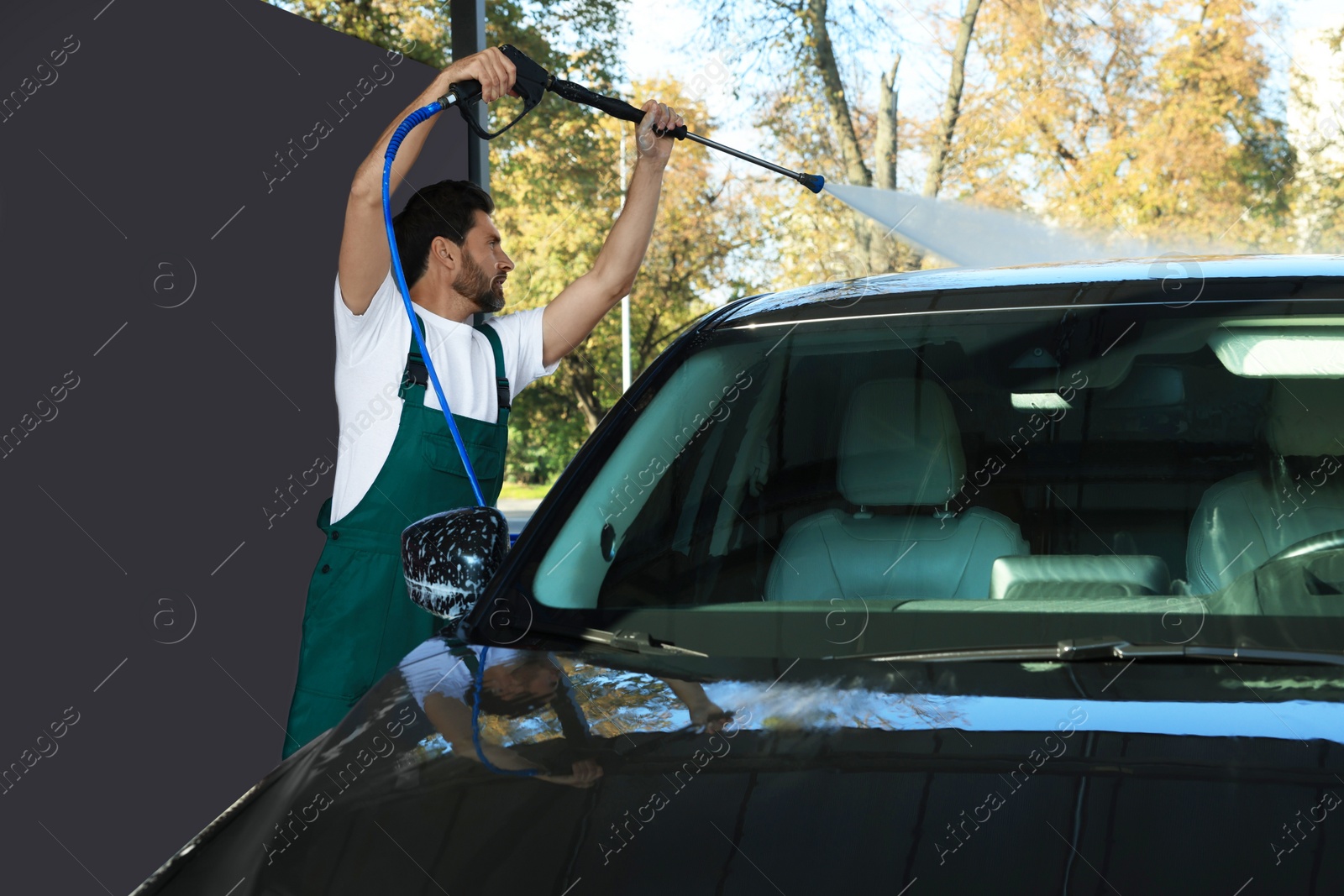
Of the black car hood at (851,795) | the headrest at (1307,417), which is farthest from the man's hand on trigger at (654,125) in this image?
the black car hood at (851,795)

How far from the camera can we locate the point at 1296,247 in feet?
58.6

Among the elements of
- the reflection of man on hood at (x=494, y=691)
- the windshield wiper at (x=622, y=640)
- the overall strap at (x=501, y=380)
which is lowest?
the windshield wiper at (x=622, y=640)

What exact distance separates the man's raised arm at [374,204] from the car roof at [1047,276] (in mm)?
862

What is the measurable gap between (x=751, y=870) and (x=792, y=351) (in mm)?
1237

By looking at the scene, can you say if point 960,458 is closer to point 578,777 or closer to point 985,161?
point 578,777

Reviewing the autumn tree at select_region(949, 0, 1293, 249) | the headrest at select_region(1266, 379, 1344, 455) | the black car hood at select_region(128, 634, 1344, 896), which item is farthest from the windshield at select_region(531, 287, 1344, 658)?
the autumn tree at select_region(949, 0, 1293, 249)

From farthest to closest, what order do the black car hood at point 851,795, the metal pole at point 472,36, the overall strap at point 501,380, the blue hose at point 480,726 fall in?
the metal pole at point 472,36 < the overall strap at point 501,380 < the blue hose at point 480,726 < the black car hood at point 851,795

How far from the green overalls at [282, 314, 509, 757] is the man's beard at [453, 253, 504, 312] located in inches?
15.1

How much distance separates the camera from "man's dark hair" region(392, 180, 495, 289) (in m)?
3.17

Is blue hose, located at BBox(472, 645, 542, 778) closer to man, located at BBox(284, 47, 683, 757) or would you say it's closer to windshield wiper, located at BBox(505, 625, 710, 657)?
windshield wiper, located at BBox(505, 625, 710, 657)

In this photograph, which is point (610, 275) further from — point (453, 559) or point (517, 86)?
point (453, 559)

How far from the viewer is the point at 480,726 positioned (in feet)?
4.84

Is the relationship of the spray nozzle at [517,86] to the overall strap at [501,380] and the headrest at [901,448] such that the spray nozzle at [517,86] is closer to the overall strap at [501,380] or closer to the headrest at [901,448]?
the overall strap at [501,380]

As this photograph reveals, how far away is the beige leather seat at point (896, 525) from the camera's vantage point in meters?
1.98
